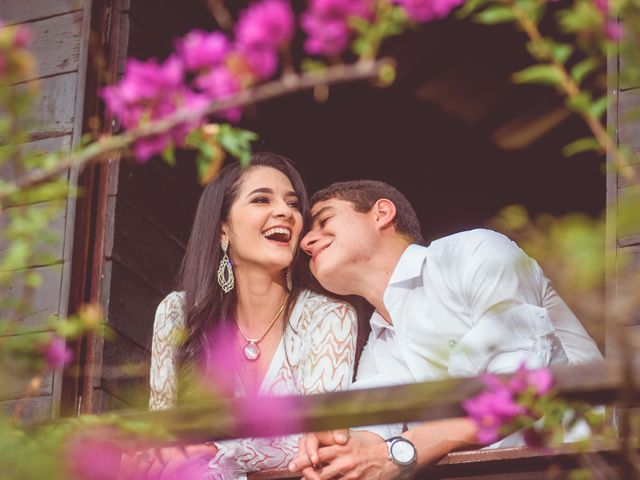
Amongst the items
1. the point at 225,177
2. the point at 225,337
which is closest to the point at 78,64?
the point at 225,177

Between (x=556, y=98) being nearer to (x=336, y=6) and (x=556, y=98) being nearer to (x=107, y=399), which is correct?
(x=107, y=399)

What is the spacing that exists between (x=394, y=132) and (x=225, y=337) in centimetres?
235

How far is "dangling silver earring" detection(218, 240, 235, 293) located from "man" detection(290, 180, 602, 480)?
0.32 metres

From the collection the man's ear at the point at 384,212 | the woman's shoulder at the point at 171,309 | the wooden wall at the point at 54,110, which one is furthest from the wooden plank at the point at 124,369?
the man's ear at the point at 384,212

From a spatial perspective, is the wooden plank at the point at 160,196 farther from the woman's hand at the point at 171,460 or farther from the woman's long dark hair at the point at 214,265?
the woman's hand at the point at 171,460

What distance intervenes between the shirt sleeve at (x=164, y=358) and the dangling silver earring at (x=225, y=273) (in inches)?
8.3

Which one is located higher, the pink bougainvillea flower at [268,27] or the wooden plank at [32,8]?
the wooden plank at [32,8]

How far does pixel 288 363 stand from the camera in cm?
408

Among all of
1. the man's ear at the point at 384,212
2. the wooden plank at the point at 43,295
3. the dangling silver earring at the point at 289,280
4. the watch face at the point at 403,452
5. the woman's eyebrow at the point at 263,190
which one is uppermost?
the woman's eyebrow at the point at 263,190

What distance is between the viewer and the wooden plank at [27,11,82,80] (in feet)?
13.2

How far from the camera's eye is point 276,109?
5.55 meters

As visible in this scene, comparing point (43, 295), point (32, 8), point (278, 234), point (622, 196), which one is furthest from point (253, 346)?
point (622, 196)

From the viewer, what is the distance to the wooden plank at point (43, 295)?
3.72m

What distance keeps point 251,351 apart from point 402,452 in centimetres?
99
